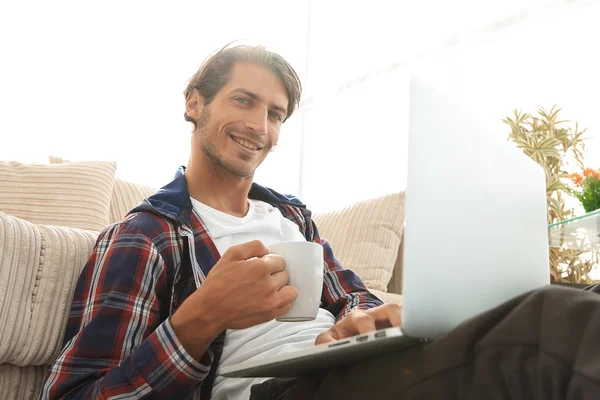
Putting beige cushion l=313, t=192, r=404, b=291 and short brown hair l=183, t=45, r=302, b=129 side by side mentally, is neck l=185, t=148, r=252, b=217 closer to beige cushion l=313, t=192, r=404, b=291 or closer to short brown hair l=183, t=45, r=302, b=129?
short brown hair l=183, t=45, r=302, b=129

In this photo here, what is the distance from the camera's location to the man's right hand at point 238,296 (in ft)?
2.68

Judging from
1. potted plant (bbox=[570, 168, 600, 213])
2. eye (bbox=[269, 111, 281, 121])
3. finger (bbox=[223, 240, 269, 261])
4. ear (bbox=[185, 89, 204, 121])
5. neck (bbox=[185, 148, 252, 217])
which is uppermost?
ear (bbox=[185, 89, 204, 121])

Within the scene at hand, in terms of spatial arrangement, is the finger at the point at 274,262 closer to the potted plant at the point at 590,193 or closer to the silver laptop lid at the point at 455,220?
the silver laptop lid at the point at 455,220

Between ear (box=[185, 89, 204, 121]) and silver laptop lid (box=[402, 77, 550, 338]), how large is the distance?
1.00 meters

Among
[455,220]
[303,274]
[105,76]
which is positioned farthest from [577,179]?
[105,76]

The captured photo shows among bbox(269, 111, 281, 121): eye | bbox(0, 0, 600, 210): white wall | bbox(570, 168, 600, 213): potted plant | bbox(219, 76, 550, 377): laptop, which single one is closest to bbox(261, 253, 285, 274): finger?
bbox(219, 76, 550, 377): laptop

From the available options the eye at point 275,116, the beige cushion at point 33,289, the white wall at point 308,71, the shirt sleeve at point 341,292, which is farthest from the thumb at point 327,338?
the white wall at point 308,71

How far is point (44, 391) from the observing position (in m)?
0.96

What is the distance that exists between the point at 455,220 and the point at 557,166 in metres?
1.71

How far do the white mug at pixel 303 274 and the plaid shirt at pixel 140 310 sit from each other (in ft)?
0.69

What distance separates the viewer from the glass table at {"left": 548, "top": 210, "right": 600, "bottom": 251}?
1378 millimetres

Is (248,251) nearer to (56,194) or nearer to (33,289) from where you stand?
(33,289)

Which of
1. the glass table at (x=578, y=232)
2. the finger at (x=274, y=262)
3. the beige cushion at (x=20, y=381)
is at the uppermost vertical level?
the glass table at (x=578, y=232)

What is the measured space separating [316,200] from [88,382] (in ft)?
9.42
